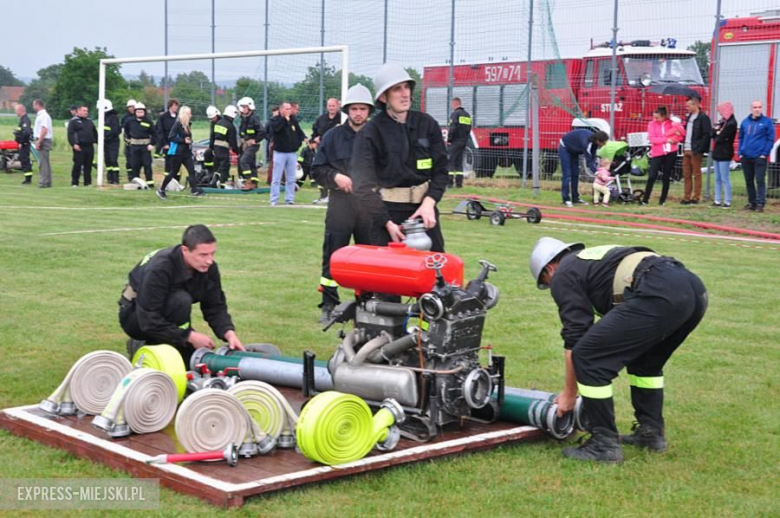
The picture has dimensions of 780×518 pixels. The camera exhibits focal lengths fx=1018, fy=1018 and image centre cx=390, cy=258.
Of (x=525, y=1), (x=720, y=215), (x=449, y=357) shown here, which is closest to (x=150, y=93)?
(x=525, y=1)

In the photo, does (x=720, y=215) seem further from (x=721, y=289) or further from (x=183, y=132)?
(x=183, y=132)

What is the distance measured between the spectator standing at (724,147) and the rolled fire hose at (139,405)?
15260 mm

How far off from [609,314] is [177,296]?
293cm

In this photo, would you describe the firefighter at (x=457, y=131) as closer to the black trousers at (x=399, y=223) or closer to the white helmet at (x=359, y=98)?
the white helmet at (x=359, y=98)

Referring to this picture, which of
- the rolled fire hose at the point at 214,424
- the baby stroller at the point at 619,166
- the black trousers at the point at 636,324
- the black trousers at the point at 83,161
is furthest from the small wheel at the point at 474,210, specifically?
the rolled fire hose at the point at 214,424

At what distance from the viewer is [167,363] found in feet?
19.9

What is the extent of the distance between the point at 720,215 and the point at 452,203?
531cm

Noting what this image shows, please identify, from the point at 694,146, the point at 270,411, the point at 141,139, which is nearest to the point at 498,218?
the point at 694,146

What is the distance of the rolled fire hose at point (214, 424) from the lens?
17.0 feet

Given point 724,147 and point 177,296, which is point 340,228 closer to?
point 177,296

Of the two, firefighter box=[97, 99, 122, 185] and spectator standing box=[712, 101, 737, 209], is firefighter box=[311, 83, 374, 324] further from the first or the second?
firefighter box=[97, 99, 122, 185]

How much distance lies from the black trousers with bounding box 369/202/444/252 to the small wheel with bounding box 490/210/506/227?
9.57 metres

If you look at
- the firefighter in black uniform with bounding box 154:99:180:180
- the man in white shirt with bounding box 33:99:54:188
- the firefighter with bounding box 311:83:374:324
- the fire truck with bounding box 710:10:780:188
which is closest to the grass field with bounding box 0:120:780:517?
the firefighter with bounding box 311:83:374:324

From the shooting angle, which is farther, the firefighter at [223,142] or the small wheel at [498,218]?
the firefighter at [223,142]
